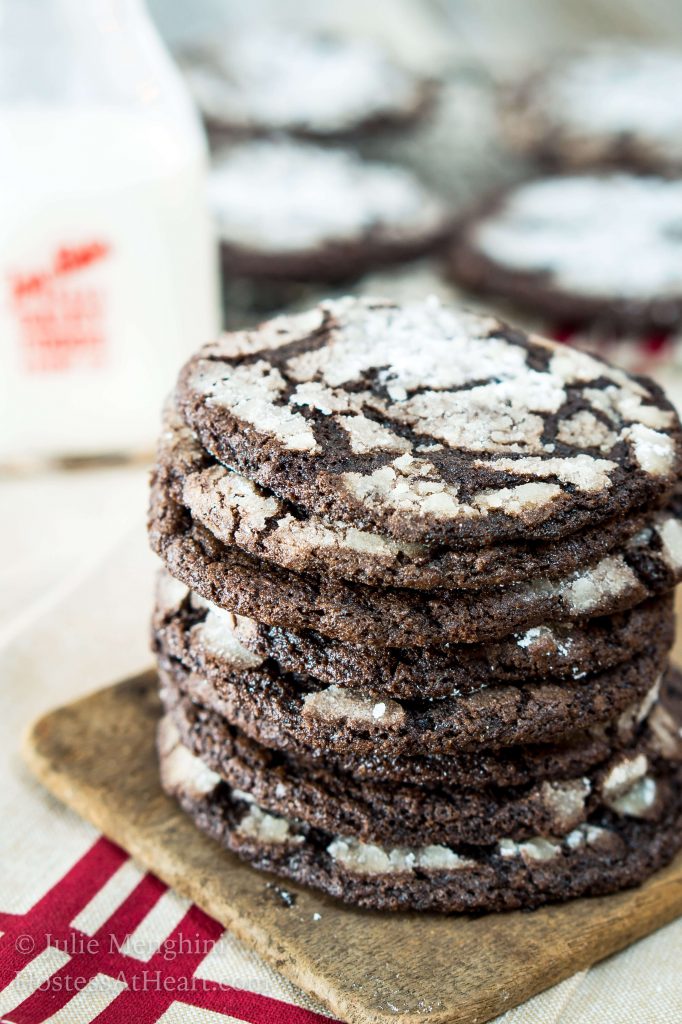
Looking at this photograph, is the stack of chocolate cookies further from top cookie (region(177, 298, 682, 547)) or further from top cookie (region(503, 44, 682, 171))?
top cookie (region(503, 44, 682, 171))

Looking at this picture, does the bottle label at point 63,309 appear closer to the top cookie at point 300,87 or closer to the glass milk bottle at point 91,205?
the glass milk bottle at point 91,205

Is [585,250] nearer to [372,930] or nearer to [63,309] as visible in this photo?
[63,309]

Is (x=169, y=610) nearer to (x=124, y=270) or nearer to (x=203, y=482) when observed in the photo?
(x=203, y=482)

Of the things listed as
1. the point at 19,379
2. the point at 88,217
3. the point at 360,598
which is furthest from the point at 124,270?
the point at 360,598

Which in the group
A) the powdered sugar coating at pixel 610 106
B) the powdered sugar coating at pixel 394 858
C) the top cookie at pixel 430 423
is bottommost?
the powdered sugar coating at pixel 394 858

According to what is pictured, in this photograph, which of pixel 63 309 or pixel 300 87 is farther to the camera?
pixel 300 87

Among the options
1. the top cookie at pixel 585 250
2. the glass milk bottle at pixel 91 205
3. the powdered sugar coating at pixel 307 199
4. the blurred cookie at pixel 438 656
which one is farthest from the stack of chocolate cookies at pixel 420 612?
the powdered sugar coating at pixel 307 199

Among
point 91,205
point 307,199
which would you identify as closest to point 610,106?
point 307,199
